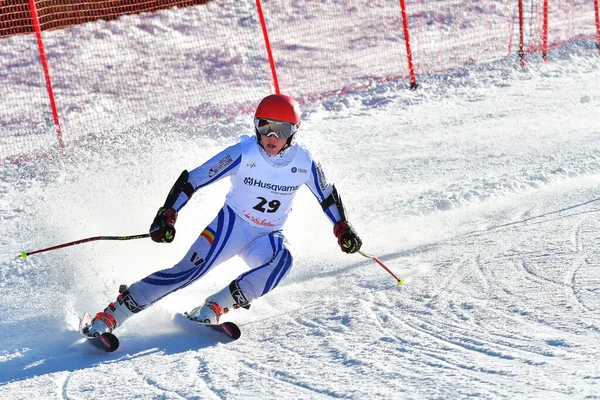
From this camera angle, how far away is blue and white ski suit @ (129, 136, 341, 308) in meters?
5.62

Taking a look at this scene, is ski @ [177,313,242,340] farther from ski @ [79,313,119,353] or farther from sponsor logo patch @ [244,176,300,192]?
sponsor logo patch @ [244,176,300,192]

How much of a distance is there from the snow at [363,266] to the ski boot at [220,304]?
0.13m

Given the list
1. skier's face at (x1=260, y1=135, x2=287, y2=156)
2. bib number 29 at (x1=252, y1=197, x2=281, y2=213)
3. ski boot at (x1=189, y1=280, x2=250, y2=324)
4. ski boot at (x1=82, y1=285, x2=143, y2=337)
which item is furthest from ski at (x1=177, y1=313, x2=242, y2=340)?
skier's face at (x1=260, y1=135, x2=287, y2=156)

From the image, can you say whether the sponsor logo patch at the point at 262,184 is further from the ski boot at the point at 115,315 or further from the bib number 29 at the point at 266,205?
the ski boot at the point at 115,315

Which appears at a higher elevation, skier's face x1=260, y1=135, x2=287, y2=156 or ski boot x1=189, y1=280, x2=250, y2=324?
skier's face x1=260, y1=135, x2=287, y2=156

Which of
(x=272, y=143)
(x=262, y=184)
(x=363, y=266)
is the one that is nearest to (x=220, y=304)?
(x=262, y=184)

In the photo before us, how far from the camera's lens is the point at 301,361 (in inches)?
189

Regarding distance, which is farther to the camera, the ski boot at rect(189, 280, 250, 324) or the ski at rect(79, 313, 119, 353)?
the ski boot at rect(189, 280, 250, 324)

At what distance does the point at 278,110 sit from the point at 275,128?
0.39 ft

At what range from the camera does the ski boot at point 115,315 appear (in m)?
5.31

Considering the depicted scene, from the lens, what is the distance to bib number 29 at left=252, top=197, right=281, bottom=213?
5820 millimetres

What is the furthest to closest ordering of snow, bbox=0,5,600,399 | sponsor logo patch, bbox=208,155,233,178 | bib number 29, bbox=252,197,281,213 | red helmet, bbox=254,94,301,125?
1. bib number 29, bbox=252,197,281,213
2. sponsor logo patch, bbox=208,155,233,178
3. red helmet, bbox=254,94,301,125
4. snow, bbox=0,5,600,399

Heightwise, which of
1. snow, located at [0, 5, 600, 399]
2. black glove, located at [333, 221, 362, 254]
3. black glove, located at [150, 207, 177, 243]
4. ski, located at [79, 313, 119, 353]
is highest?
black glove, located at [150, 207, 177, 243]

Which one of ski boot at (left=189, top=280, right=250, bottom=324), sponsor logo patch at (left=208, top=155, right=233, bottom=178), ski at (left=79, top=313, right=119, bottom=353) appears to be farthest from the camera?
sponsor logo patch at (left=208, top=155, right=233, bottom=178)
